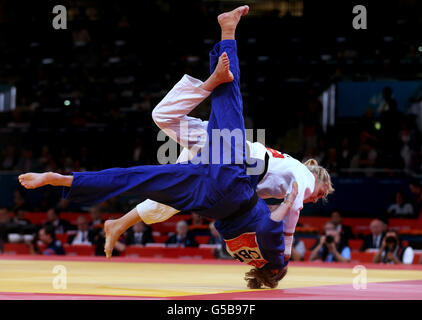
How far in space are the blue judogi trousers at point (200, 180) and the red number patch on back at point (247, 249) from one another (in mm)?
181

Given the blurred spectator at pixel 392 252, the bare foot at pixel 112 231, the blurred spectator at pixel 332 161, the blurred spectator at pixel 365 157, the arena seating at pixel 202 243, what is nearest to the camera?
the bare foot at pixel 112 231

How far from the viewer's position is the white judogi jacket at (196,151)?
186 inches

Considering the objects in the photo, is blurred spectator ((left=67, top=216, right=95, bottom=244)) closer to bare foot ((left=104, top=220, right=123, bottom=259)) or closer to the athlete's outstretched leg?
bare foot ((left=104, top=220, right=123, bottom=259))

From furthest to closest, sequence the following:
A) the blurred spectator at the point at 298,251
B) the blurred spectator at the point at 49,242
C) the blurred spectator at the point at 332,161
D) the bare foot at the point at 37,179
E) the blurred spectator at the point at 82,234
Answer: the blurred spectator at the point at 332,161 < the blurred spectator at the point at 82,234 < the blurred spectator at the point at 49,242 < the blurred spectator at the point at 298,251 < the bare foot at the point at 37,179

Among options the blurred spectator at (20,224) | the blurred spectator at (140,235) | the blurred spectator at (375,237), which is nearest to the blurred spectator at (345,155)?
the blurred spectator at (375,237)

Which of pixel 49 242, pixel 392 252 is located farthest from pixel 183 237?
pixel 392 252

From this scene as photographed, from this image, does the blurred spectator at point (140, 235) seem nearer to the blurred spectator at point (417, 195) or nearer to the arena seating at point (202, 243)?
the arena seating at point (202, 243)

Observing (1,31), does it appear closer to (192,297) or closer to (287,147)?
(287,147)

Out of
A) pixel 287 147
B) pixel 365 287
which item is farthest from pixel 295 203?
pixel 287 147

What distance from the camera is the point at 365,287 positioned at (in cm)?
455

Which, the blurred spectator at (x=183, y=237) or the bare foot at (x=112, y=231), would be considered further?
the blurred spectator at (x=183, y=237)

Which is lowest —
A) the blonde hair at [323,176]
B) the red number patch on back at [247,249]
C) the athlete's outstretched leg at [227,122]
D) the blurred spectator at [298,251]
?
the blurred spectator at [298,251]
